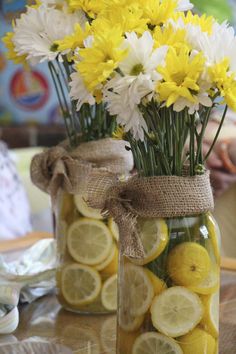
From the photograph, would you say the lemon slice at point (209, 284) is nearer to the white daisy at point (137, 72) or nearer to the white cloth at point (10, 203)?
the white daisy at point (137, 72)

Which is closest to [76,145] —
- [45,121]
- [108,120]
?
[108,120]

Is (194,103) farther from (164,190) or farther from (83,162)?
(83,162)

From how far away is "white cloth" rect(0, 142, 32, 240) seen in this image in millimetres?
2777

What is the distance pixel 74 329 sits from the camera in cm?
119

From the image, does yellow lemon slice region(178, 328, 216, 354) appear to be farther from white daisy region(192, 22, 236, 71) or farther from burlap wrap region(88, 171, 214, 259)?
white daisy region(192, 22, 236, 71)

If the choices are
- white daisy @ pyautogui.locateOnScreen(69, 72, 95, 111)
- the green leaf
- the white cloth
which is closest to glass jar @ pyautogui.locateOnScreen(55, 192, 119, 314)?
white daisy @ pyautogui.locateOnScreen(69, 72, 95, 111)

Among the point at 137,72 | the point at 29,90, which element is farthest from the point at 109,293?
the point at 29,90

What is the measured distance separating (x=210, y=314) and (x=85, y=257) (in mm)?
321

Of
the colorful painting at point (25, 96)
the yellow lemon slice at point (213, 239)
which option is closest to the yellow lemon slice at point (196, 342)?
the yellow lemon slice at point (213, 239)

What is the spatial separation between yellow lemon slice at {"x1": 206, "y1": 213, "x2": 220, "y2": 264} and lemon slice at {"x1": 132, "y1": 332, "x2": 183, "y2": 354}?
0.42ft

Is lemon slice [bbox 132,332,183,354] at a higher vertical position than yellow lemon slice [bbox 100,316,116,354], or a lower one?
higher

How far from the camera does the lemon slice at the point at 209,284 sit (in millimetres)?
969

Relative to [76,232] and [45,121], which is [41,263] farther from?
[45,121]

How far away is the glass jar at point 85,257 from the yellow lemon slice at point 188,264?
29 centimetres
